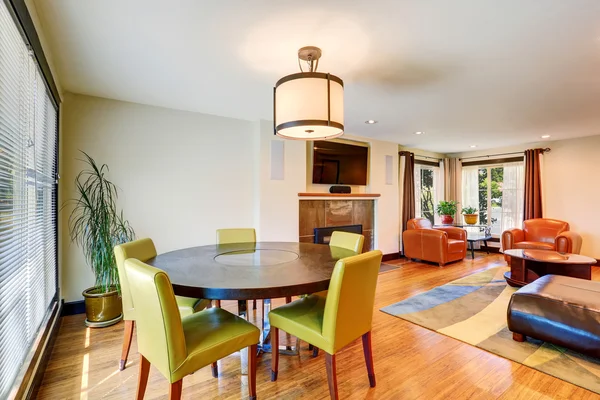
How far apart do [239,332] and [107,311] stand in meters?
1.93

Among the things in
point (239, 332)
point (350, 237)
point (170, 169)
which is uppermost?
point (170, 169)

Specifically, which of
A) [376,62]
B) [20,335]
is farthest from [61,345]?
[376,62]

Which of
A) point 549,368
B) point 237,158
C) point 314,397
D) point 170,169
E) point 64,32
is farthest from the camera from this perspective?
point 237,158

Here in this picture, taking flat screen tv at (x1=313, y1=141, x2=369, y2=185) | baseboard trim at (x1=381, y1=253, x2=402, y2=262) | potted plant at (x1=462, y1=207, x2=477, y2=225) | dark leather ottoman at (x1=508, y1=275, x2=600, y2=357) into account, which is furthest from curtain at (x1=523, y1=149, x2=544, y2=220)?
dark leather ottoman at (x1=508, y1=275, x2=600, y2=357)

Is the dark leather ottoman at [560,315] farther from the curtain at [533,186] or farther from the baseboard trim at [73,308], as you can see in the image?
the baseboard trim at [73,308]

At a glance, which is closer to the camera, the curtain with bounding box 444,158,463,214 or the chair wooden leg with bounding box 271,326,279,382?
the chair wooden leg with bounding box 271,326,279,382

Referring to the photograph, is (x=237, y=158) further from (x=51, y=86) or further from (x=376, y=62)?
(x=376, y=62)

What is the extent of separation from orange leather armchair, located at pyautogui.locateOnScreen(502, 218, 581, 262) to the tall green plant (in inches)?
234

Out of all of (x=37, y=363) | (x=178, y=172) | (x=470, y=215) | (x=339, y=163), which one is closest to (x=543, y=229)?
(x=470, y=215)

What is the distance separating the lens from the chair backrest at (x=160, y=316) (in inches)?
52.7

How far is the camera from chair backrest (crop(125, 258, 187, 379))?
134 cm

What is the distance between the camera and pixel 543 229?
5238mm

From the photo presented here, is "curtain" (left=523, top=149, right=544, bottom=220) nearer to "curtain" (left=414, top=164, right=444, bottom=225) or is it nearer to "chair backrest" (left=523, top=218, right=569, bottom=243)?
"chair backrest" (left=523, top=218, right=569, bottom=243)

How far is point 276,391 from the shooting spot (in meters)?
1.85
